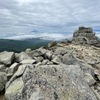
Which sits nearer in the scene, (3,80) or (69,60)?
(3,80)

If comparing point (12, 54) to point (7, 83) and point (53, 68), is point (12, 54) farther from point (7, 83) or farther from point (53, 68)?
point (53, 68)

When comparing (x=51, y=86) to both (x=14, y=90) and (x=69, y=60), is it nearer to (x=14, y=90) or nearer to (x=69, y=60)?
(x=14, y=90)

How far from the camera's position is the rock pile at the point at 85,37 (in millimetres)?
57812

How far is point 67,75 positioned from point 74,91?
1.83 m

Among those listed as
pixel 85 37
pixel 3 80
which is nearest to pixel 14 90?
pixel 3 80

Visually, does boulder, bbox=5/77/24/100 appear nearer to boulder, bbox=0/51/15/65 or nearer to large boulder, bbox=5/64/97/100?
large boulder, bbox=5/64/97/100

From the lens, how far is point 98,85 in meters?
20.6

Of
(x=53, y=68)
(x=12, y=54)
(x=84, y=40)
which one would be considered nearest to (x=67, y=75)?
(x=53, y=68)

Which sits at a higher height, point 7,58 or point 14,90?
point 7,58

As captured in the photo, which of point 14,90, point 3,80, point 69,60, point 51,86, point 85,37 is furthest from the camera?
point 85,37

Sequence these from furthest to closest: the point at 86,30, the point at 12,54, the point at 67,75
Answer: the point at 86,30 → the point at 12,54 → the point at 67,75

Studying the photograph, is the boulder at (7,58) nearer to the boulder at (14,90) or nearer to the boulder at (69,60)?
the boulder at (14,90)


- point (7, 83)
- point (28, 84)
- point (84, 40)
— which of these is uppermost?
point (28, 84)

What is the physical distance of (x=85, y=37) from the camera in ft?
202
